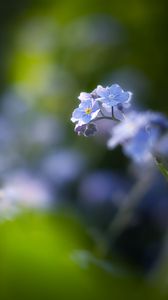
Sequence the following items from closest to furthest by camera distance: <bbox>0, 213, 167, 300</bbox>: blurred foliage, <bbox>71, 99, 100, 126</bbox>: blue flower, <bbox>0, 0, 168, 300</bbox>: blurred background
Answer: <bbox>71, 99, 100, 126</bbox>: blue flower → <bbox>0, 213, 167, 300</bbox>: blurred foliage → <bbox>0, 0, 168, 300</bbox>: blurred background

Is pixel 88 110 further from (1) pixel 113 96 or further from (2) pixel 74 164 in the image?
(2) pixel 74 164

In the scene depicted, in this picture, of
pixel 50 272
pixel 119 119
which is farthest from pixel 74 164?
pixel 119 119

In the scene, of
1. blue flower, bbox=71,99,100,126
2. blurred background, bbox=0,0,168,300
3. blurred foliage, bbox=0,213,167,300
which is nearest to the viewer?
blue flower, bbox=71,99,100,126

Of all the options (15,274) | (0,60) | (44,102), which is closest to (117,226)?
(15,274)

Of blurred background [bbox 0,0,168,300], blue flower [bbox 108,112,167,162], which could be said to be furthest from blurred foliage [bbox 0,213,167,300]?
blue flower [bbox 108,112,167,162]

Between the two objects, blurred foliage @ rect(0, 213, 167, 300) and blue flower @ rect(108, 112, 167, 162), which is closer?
blue flower @ rect(108, 112, 167, 162)

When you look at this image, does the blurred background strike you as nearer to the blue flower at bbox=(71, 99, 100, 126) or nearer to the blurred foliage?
the blurred foliage

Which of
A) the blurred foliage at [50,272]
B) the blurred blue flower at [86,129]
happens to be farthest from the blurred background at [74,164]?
the blurred blue flower at [86,129]

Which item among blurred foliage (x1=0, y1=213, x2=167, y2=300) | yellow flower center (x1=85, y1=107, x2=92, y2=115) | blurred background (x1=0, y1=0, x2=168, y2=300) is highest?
blurred background (x1=0, y1=0, x2=168, y2=300)
